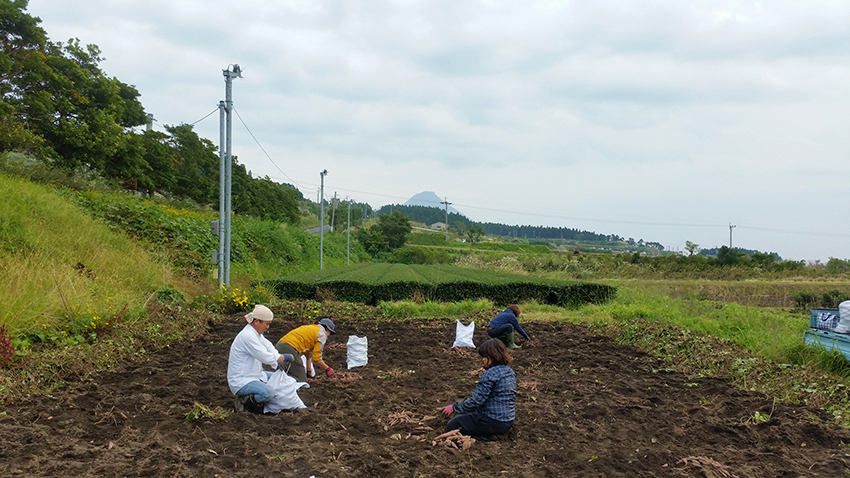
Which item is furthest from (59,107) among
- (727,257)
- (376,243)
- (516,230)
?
(516,230)

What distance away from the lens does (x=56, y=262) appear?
1038cm

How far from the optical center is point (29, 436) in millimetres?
4621

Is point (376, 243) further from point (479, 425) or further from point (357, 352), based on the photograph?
point (479, 425)

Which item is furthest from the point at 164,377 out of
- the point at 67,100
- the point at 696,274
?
the point at 696,274

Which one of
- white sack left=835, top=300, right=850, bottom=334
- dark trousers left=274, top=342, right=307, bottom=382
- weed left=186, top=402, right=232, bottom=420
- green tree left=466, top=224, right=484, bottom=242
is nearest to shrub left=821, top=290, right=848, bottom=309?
white sack left=835, top=300, right=850, bottom=334

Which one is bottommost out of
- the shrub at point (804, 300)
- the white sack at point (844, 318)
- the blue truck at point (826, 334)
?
the shrub at point (804, 300)

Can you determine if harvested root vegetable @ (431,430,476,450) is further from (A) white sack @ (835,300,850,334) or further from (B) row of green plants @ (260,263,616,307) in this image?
(B) row of green plants @ (260,263,616,307)

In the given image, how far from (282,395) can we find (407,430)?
1491 millimetres

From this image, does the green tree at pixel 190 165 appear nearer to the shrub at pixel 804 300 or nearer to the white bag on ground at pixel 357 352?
the white bag on ground at pixel 357 352

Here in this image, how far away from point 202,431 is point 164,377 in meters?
2.32

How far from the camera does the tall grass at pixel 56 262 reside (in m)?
7.66

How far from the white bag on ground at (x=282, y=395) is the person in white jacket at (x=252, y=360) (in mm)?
97

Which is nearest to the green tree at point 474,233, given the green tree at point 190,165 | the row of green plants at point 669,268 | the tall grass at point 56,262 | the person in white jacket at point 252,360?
the row of green plants at point 669,268

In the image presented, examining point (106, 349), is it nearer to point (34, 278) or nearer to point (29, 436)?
point (34, 278)
